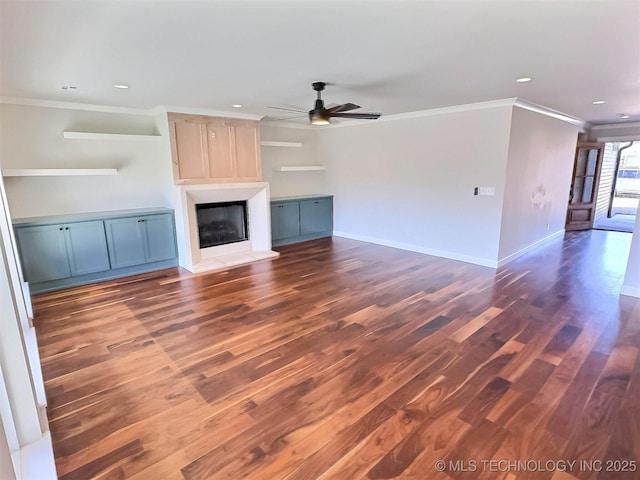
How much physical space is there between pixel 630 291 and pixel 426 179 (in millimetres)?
3015

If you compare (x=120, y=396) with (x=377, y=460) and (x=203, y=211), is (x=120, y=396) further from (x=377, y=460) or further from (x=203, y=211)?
(x=203, y=211)

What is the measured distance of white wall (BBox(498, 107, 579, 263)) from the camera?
198 inches

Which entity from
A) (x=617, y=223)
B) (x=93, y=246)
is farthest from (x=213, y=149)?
(x=617, y=223)

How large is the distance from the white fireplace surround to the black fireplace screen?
0.31 feet

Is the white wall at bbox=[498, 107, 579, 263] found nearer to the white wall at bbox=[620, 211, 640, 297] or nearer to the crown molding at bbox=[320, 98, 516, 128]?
the crown molding at bbox=[320, 98, 516, 128]

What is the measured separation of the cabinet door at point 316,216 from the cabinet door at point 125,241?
3.04 m

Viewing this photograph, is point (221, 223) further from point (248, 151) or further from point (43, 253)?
point (43, 253)

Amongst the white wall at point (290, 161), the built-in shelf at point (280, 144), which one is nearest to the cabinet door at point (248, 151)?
the built-in shelf at point (280, 144)

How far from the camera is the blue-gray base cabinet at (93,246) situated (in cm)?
420

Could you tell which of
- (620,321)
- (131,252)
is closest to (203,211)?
(131,252)

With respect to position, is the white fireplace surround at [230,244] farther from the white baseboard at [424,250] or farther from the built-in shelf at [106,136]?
the white baseboard at [424,250]

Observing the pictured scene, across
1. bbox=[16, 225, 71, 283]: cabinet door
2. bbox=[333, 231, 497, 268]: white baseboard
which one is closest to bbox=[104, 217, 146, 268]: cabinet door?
bbox=[16, 225, 71, 283]: cabinet door

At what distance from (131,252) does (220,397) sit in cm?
335

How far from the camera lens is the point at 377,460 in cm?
187
